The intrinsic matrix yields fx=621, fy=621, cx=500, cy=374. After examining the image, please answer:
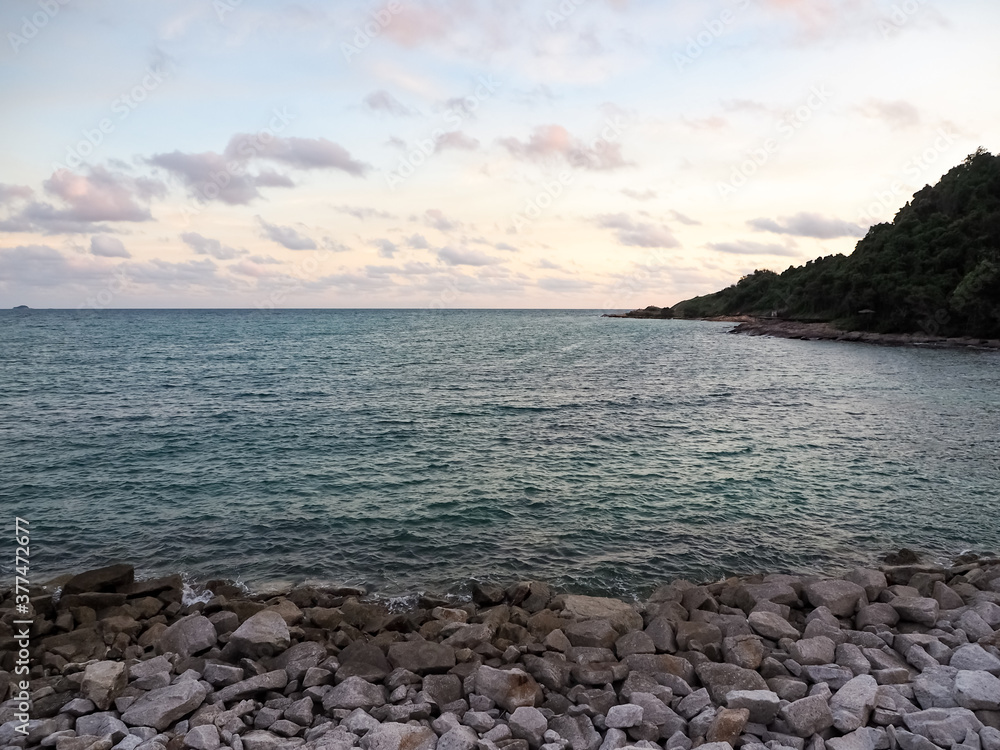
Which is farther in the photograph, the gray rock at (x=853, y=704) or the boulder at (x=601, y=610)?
the boulder at (x=601, y=610)

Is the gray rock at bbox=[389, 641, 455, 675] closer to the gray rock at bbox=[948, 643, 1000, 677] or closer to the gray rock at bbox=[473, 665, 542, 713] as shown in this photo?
the gray rock at bbox=[473, 665, 542, 713]

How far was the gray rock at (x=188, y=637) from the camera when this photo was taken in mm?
10736

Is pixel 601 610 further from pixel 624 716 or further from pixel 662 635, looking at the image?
pixel 624 716

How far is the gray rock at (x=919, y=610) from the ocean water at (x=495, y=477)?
390 cm

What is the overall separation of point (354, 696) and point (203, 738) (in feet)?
6.58

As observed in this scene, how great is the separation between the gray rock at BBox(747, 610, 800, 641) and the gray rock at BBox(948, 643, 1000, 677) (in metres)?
2.27

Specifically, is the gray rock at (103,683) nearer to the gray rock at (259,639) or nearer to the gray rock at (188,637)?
the gray rock at (188,637)

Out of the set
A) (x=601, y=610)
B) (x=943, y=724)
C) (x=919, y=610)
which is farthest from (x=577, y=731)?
(x=919, y=610)

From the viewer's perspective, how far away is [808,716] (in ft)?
26.6

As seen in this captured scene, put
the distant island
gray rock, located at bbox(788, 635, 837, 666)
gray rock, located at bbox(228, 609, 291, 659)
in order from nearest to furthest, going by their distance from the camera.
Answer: gray rock, located at bbox(788, 635, 837, 666) < gray rock, located at bbox(228, 609, 291, 659) < the distant island

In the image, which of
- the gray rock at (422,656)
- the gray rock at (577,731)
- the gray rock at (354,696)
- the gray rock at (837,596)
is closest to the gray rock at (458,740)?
the gray rock at (577,731)

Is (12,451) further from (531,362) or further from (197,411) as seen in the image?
(531,362)

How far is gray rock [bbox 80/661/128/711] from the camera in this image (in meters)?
9.06

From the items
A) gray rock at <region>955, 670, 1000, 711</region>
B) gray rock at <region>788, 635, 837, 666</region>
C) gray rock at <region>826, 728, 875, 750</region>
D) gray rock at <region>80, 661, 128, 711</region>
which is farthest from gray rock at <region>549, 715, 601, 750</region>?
gray rock at <region>80, 661, 128, 711</region>
